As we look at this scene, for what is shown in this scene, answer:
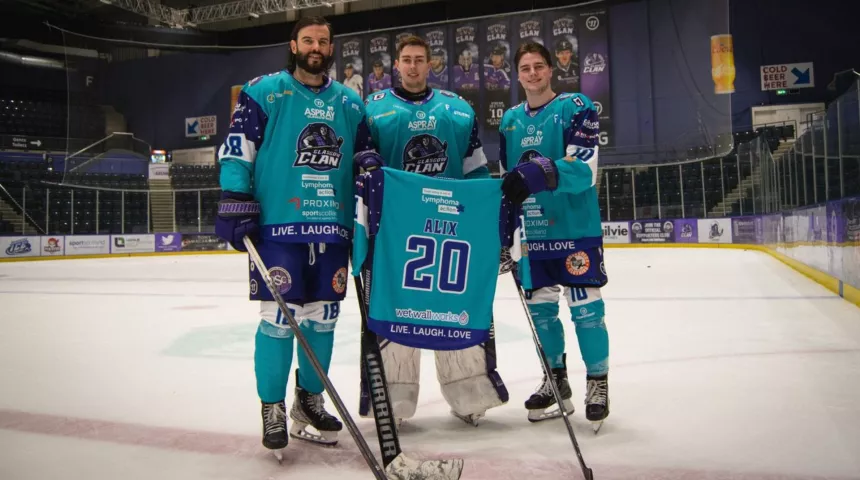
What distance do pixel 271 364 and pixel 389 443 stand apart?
20.9 inches

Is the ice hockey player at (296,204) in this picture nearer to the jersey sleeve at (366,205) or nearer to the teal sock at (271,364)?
the teal sock at (271,364)

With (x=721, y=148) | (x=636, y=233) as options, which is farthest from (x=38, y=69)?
(x=721, y=148)

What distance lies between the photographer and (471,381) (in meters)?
2.42

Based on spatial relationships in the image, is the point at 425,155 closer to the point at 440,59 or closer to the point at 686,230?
the point at 686,230

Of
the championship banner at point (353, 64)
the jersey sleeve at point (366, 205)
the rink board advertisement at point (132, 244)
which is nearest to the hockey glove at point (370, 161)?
the jersey sleeve at point (366, 205)

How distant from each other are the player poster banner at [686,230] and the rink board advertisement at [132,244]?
40.8ft

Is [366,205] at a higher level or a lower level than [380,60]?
lower

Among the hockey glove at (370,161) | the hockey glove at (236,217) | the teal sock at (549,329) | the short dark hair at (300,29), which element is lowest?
the teal sock at (549,329)

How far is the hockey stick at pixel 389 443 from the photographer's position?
5.74ft

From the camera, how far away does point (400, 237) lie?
205 cm

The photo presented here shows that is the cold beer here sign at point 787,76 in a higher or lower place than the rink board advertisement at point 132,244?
higher

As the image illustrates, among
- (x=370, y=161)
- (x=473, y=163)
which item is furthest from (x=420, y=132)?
(x=370, y=161)

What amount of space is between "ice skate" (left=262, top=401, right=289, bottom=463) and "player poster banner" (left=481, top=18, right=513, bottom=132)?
1533cm

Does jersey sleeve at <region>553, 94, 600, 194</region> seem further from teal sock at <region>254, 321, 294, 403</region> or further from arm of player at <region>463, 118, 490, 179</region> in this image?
teal sock at <region>254, 321, 294, 403</region>
